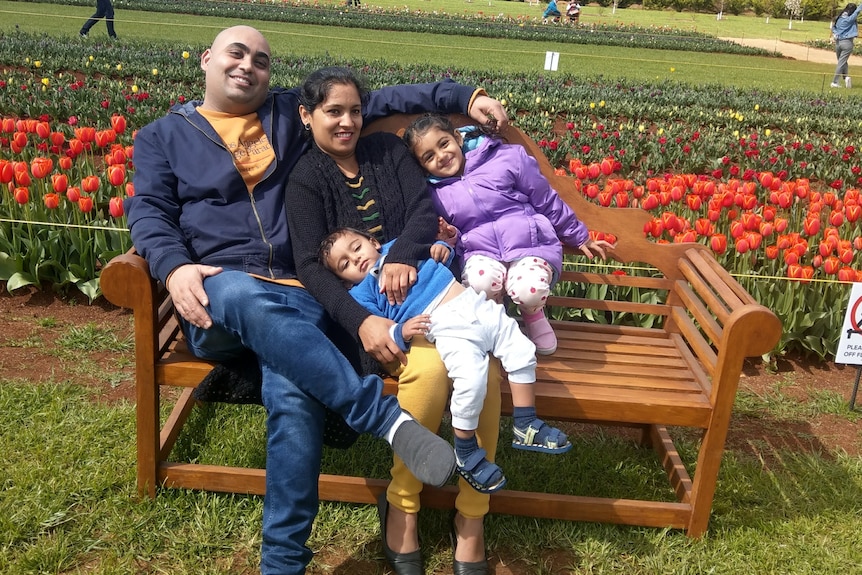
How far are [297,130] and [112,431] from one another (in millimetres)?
1454

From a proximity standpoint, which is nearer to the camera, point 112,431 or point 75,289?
point 112,431

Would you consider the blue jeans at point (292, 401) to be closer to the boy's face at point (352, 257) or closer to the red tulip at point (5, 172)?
the boy's face at point (352, 257)

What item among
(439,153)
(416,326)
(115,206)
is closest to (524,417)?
(416,326)

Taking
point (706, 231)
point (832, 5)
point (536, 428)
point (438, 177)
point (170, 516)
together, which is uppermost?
point (832, 5)

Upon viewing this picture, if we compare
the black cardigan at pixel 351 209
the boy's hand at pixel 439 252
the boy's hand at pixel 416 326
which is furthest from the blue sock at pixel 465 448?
the boy's hand at pixel 439 252

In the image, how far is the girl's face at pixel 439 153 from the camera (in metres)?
3.08

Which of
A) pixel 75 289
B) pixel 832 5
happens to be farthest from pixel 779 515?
pixel 832 5

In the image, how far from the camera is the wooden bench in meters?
2.69

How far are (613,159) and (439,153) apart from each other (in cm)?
452

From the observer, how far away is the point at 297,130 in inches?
123

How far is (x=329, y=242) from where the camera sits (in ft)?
9.09

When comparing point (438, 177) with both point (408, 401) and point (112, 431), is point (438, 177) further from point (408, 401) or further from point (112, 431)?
point (112, 431)

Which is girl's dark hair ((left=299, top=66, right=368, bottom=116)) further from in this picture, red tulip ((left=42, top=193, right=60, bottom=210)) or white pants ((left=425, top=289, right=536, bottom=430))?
red tulip ((left=42, top=193, right=60, bottom=210))

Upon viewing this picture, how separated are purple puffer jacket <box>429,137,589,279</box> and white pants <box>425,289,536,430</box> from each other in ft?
1.64
